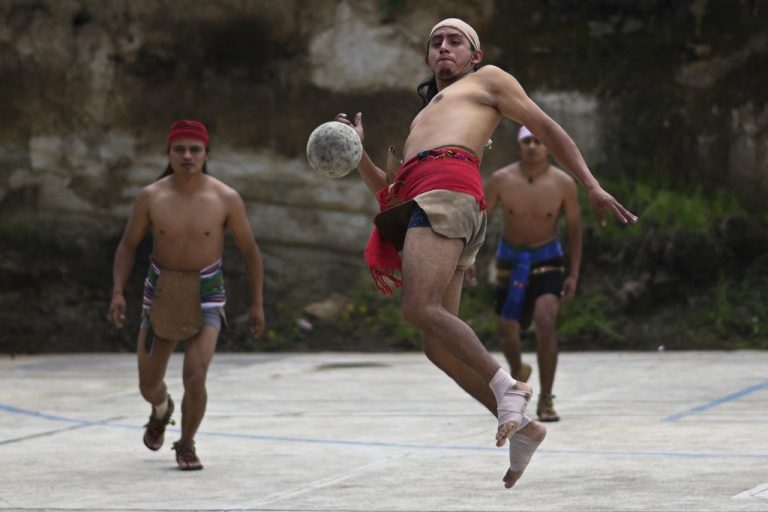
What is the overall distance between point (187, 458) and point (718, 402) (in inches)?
154

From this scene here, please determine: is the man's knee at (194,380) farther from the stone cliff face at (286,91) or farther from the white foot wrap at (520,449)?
the stone cliff face at (286,91)

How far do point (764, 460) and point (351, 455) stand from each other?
2.09 m

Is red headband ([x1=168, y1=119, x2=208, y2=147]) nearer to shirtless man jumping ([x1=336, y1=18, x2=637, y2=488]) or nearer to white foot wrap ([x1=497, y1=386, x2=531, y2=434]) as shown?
shirtless man jumping ([x1=336, y1=18, x2=637, y2=488])

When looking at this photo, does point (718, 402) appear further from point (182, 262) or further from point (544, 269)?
point (182, 262)

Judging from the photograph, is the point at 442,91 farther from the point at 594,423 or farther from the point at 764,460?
the point at 594,423

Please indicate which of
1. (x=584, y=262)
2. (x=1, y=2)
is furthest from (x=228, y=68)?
(x=584, y=262)

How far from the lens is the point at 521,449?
5.60 meters

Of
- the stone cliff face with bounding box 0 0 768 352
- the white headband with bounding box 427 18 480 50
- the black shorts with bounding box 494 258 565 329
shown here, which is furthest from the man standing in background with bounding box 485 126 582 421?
the stone cliff face with bounding box 0 0 768 352

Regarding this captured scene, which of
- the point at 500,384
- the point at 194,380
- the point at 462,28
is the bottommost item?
the point at 194,380

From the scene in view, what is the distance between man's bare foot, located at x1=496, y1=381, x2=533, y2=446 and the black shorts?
13.6 ft

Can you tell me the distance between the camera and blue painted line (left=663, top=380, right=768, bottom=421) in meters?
9.22

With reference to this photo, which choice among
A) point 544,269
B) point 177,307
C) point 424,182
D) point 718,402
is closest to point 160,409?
point 177,307

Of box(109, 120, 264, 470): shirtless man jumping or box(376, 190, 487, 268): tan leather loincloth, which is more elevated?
box(376, 190, 487, 268): tan leather loincloth

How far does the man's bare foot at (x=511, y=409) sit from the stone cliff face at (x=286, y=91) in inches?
410
